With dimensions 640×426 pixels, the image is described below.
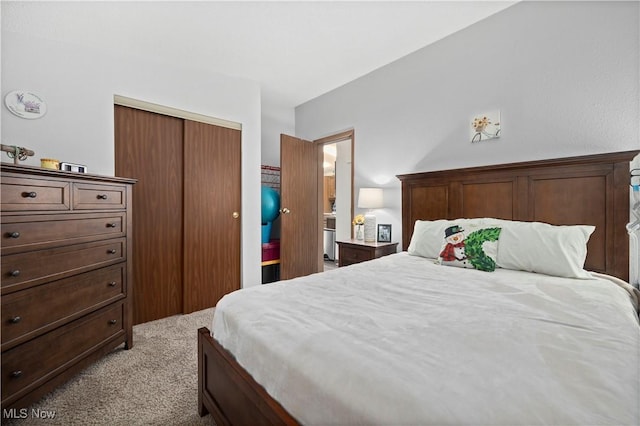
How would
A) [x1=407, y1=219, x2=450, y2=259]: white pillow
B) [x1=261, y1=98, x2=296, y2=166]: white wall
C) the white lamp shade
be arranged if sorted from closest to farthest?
[x1=407, y1=219, x2=450, y2=259]: white pillow → the white lamp shade → [x1=261, y1=98, x2=296, y2=166]: white wall

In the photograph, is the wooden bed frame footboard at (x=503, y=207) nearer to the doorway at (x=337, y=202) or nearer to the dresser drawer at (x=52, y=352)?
the dresser drawer at (x=52, y=352)

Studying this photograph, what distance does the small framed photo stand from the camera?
310cm

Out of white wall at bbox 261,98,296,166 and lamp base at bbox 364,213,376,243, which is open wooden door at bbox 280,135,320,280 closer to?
white wall at bbox 261,98,296,166

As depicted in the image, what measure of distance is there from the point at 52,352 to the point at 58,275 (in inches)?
16.1

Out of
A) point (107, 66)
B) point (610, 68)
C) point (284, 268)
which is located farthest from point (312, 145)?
point (610, 68)

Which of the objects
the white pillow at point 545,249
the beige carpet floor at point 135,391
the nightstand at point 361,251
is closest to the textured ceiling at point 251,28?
the white pillow at point 545,249

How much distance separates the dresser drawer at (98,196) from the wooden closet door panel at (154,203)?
60 cm

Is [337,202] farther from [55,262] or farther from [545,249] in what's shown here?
[55,262]

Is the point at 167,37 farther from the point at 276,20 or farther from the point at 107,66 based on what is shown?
the point at 276,20

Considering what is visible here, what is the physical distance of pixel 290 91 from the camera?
12.2ft

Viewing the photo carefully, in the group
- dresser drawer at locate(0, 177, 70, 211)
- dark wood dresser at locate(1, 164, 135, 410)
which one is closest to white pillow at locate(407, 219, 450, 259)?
dark wood dresser at locate(1, 164, 135, 410)

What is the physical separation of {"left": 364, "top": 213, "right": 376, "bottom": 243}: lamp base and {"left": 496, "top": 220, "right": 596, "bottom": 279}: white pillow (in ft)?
4.55

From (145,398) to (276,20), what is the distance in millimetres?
2723

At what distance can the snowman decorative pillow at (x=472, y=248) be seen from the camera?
5.84 ft
